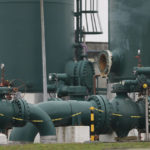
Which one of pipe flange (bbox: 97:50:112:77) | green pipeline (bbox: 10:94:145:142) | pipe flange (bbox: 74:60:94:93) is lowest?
green pipeline (bbox: 10:94:145:142)

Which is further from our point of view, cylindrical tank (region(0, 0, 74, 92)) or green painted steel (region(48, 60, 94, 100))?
cylindrical tank (region(0, 0, 74, 92))

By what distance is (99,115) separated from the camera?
103ft

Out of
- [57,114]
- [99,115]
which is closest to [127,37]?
[99,115]

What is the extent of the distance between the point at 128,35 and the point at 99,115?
14.1m

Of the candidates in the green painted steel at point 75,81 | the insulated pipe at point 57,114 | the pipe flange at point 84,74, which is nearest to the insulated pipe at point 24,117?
the insulated pipe at point 57,114

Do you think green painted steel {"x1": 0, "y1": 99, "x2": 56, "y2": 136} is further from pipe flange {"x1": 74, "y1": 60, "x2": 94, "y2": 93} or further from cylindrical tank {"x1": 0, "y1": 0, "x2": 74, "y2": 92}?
cylindrical tank {"x1": 0, "y1": 0, "x2": 74, "y2": 92}

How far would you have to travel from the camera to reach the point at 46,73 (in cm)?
5538

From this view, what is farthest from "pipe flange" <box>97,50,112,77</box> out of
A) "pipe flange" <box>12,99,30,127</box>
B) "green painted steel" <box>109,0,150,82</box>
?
"pipe flange" <box>12,99,30,127</box>

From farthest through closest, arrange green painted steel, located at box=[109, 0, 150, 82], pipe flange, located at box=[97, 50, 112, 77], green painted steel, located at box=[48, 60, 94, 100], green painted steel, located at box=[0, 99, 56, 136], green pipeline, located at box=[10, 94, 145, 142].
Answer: green painted steel, located at box=[48, 60, 94, 100] → pipe flange, located at box=[97, 50, 112, 77] → green painted steel, located at box=[109, 0, 150, 82] → green pipeline, located at box=[10, 94, 145, 142] → green painted steel, located at box=[0, 99, 56, 136]

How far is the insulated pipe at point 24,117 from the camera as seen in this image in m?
28.3

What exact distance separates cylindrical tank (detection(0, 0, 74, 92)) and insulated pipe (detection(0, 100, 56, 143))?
25.1m

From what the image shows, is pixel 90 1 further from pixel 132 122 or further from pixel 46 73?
pixel 132 122

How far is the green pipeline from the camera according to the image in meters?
30.2

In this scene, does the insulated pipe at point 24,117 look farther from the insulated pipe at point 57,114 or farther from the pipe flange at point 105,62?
the pipe flange at point 105,62
